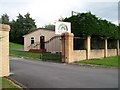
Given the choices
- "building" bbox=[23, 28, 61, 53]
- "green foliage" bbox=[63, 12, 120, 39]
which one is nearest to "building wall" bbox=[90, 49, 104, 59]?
"green foliage" bbox=[63, 12, 120, 39]

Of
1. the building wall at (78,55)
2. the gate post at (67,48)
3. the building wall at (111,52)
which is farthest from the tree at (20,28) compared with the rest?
the gate post at (67,48)

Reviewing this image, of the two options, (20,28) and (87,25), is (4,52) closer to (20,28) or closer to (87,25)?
(87,25)

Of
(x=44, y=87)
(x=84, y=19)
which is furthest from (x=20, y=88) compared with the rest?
(x=84, y=19)

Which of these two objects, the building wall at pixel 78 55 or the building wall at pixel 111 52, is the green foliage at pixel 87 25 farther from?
the building wall at pixel 111 52

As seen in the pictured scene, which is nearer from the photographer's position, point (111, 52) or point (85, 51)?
point (85, 51)

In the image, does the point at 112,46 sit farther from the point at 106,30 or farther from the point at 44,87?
the point at 44,87

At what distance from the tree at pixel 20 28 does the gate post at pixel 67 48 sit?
40.2m

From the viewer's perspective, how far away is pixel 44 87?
A: 1202 cm

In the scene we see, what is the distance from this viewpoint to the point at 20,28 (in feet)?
227

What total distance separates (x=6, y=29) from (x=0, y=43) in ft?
2.79

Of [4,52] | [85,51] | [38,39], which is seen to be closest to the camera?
[4,52]

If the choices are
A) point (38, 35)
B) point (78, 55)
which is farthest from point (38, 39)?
point (78, 55)

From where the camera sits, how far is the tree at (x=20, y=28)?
6800 centimetres

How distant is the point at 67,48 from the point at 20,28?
44.9 metres
